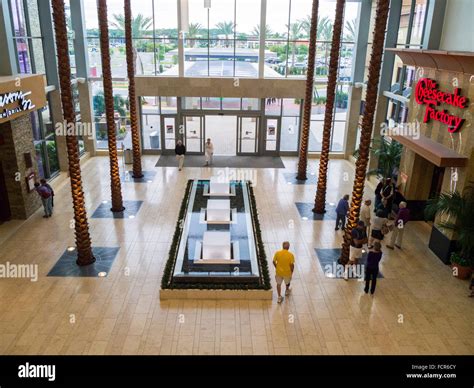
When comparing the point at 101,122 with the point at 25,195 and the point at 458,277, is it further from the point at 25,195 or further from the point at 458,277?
the point at 458,277

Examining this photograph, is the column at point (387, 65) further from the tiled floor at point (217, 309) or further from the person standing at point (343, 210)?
the tiled floor at point (217, 309)

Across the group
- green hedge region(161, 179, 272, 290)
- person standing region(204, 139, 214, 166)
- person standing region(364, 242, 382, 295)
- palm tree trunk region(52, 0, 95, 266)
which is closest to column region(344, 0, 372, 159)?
person standing region(204, 139, 214, 166)

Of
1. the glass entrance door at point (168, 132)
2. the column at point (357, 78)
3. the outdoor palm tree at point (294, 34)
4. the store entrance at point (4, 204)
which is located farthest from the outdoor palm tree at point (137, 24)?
the column at point (357, 78)

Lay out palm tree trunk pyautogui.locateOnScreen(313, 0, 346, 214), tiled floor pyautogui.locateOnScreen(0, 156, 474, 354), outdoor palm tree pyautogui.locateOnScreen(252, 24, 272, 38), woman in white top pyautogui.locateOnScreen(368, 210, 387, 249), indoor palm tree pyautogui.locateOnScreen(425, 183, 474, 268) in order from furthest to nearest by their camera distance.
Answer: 1. outdoor palm tree pyautogui.locateOnScreen(252, 24, 272, 38)
2. palm tree trunk pyautogui.locateOnScreen(313, 0, 346, 214)
3. woman in white top pyautogui.locateOnScreen(368, 210, 387, 249)
4. indoor palm tree pyautogui.locateOnScreen(425, 183, 474, 268)
5. tiled floor pyautogui.locateOnScreen(0, 156, 474, 354)

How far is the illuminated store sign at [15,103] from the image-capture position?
11.4m

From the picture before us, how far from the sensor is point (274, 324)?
352 inches

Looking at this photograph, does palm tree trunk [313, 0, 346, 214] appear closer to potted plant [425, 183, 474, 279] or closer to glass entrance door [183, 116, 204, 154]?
potted plant [425, 183, 474, 279]

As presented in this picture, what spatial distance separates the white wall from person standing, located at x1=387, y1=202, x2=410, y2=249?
17.0 feet

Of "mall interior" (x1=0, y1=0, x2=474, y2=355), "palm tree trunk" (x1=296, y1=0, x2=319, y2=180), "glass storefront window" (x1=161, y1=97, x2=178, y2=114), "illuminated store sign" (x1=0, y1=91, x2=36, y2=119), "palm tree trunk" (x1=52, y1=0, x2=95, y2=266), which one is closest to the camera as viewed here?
"mall interior" (x1=0, y1=0, x2=474, y2=355)

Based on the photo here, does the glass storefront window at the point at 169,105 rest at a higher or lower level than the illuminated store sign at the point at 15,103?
lower

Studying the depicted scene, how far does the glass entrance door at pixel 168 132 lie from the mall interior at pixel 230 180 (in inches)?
3.4

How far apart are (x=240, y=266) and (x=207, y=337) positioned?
8.73 feet

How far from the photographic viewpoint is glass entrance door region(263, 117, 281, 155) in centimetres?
2300
